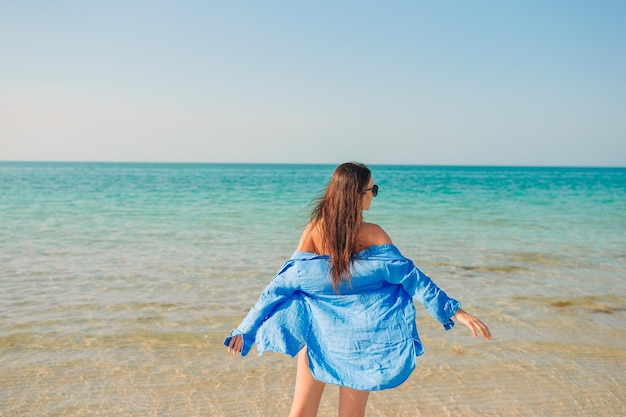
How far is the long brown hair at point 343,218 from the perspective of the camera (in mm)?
2676

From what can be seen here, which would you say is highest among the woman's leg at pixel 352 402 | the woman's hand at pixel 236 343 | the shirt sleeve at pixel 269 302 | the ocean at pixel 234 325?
the shirt sleeve at pixel 269 302

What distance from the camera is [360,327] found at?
2727 millimetres

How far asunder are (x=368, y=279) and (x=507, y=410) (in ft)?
6.75

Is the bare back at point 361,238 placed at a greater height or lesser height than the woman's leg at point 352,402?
greater

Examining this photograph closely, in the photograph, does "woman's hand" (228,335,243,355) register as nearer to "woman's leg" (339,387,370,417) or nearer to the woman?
the woman

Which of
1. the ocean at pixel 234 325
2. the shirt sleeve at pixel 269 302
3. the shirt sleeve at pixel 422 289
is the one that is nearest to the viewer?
the shirt sleeve at pixel 422 289

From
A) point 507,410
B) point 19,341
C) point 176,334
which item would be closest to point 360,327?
point 507,410

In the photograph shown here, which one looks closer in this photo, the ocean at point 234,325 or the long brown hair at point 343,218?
the long brown hair at point 343,218

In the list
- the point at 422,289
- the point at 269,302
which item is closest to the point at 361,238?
the point at 422,289

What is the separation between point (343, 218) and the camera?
2.70 m

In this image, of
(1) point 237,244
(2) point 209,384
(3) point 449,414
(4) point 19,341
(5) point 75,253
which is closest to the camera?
(3) point 449,414

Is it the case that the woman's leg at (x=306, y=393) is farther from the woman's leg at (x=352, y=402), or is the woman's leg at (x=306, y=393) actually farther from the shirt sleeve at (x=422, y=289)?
the shirt sleeve at (x=422, y=289)

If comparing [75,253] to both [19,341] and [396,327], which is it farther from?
[396,327]

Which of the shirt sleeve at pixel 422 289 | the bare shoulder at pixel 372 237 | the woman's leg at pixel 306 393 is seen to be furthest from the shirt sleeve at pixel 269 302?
the shirt sleeve at pixel 422 289
